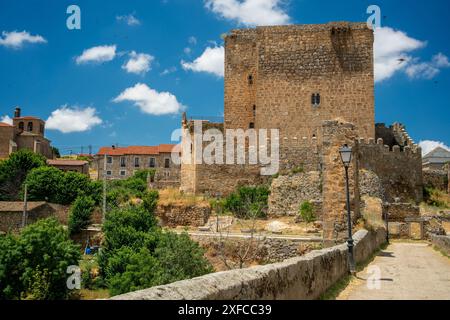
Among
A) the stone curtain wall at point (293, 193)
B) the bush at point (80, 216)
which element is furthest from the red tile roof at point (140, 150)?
the stone curtain wall at point (293, 193)

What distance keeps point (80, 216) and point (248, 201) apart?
1165cm

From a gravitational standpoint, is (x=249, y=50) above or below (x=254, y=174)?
above

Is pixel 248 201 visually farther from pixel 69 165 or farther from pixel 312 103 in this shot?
pixel 69 165

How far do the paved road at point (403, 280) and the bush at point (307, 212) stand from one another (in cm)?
1055

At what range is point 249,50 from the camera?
31766 mm

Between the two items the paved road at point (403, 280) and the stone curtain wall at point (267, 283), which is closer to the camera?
the stone curtain wall at point (267, 283)

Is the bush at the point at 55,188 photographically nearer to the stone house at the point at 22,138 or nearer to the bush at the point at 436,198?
the stone house at the point at 22,138

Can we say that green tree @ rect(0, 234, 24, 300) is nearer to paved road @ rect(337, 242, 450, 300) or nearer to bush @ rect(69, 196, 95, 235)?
bush @ rect(69, 196, 95, 235)

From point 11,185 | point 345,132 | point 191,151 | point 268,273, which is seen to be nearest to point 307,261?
point 268,273

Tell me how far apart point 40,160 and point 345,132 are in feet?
139

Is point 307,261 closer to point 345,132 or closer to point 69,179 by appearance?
point 345,132

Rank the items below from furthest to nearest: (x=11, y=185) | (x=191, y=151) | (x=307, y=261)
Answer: (x=11, y=185) < (x=191, y=151) < (x=307, y=261)

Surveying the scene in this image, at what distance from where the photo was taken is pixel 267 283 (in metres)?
5.48

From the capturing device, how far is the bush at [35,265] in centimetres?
2116
